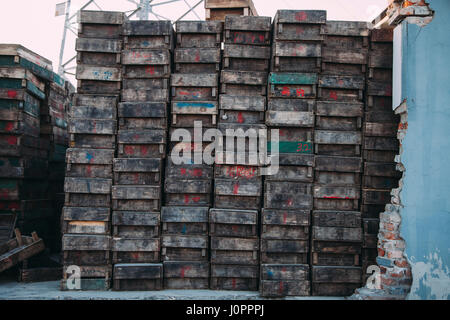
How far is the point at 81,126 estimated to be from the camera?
210 inches

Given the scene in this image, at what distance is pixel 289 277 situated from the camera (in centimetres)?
509

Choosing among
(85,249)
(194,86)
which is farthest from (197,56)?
(85,249)

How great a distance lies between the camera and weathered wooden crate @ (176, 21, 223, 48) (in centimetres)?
546

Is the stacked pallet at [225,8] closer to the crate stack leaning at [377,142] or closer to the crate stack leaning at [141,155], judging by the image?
the crate stack leaning at [141,155]

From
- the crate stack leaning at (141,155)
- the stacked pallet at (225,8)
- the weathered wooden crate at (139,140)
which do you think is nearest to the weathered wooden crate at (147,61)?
the crate stack leaning at (141,155)

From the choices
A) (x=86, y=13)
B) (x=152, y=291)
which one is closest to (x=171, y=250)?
(x=152, y=291)

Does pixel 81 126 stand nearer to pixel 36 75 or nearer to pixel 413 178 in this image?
pixel 36 75

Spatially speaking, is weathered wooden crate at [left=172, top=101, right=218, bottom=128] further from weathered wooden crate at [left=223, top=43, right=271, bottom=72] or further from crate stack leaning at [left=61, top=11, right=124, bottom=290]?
crate stack leaning at [left=61, top=11, right=124, bottom=290]

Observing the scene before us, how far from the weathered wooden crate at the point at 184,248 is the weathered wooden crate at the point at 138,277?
0.24m

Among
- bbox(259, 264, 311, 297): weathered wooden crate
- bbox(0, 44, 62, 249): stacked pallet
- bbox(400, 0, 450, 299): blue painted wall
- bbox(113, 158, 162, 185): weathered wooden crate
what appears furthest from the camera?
bbox(0, 44, 62, 249): stacked pallet

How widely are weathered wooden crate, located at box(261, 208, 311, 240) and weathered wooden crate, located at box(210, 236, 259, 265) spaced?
0.82 feet

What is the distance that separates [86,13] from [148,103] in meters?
1.82

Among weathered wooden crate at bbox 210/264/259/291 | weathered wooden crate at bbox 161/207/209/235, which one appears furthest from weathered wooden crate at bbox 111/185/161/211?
weathered wooden crate at bbox 210/264/259/291

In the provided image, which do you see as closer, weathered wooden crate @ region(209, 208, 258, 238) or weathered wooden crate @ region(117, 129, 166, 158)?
weathered wooden crate @ region(209, 208, 258, 238)
